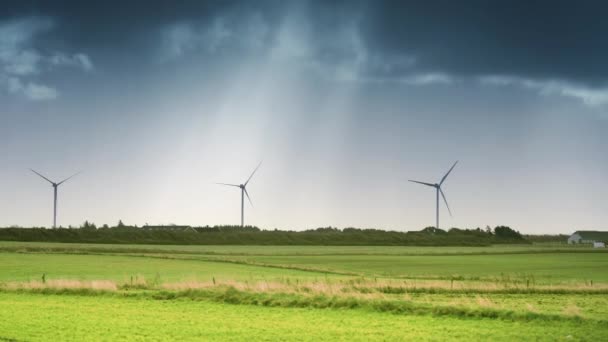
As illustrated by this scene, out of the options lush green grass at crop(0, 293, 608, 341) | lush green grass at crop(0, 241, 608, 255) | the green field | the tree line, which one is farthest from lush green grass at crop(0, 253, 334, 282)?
the tree line

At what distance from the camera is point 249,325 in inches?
1115

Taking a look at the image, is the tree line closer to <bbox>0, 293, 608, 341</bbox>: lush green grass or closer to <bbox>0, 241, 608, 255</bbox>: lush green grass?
<bbox>0, 241, 608, 255</bbox>: lush green grass

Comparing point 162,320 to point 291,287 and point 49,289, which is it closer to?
point 291,287

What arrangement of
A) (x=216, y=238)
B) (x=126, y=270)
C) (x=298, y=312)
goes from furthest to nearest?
1. (x=216, y=238)
2. (x=126, y=270)
3. (x=298, y=312)

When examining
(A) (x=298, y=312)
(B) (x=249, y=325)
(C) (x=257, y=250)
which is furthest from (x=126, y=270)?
(C) (x=257, y=250)

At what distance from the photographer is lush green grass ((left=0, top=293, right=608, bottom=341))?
83.1 ft

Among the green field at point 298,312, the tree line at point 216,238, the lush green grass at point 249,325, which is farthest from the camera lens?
the tree line at point 216,238

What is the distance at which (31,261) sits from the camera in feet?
→ 271

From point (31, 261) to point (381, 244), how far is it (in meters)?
116

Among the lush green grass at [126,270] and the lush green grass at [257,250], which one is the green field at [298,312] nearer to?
the lush green grass at [126,270]

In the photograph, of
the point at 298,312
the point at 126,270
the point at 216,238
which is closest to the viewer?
the point at 298,312

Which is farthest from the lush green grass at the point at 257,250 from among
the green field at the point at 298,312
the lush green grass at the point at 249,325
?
the lush green grass at the point at 249,325

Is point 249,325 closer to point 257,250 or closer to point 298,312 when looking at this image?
point 298,312

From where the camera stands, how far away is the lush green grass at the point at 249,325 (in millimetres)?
25328
